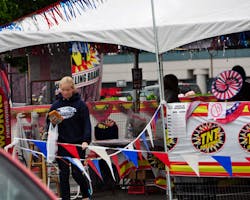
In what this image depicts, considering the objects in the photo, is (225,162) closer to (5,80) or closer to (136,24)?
(136,24)

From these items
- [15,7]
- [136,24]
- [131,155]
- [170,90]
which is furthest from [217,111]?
[15,7]

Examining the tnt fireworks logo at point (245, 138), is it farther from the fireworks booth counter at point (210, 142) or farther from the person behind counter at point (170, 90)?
the person behind counter at point (170, 90)

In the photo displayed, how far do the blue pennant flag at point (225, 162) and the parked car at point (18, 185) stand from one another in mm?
5617

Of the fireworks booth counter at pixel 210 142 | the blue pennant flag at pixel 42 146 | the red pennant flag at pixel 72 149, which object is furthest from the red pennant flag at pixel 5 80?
the fireworks booth counter at pixel 210 142

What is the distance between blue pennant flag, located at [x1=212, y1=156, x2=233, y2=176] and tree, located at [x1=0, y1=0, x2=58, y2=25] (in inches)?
297

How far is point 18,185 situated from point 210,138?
18.8 ft

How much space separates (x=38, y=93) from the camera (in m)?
16.4

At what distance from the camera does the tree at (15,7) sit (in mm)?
15202

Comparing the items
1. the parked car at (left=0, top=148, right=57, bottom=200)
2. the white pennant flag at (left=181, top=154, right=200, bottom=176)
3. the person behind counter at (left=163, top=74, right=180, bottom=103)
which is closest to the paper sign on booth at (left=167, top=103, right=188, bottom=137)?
the white pennant flag at (left=181, top=154, right=200, bottom=176)

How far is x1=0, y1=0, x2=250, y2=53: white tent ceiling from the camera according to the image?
9039 millimetres

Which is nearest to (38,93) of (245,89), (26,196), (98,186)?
(98,186)

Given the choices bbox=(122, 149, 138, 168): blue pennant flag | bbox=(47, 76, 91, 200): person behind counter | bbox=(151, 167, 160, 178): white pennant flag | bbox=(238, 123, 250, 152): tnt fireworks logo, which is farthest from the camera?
bbox=(151, 167, 160, 178): white pennant flag

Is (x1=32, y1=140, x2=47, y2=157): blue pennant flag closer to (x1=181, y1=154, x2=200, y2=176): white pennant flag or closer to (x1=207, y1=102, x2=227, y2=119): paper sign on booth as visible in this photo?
(x1=181, y1=154, x2=200, y2=176): white pennant flag

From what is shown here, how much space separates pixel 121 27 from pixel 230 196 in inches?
107
